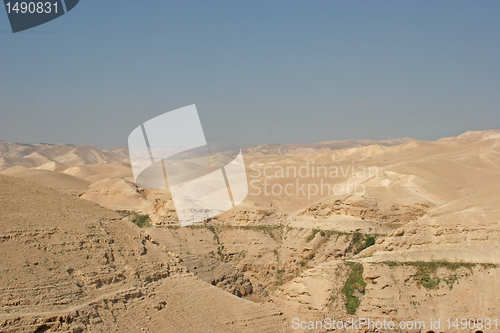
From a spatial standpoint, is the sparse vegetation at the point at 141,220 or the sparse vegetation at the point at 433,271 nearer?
the sparse vegetation at the point at 433,271

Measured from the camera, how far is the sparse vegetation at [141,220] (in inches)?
1218

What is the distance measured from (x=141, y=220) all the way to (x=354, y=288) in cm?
1847

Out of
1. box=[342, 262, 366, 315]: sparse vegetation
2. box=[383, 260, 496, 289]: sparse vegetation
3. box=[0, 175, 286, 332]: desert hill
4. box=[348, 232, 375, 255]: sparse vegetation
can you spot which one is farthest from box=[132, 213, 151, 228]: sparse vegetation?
box=[383, 260, 496, 289]: sparse vegetation

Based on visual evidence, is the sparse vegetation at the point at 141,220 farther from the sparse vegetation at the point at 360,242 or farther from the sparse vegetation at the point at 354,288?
the sparse vegetation at the point at 354,288

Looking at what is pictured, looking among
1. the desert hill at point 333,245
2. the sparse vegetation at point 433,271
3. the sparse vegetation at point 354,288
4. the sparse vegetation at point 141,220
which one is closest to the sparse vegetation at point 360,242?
the desert hill at point 333,245

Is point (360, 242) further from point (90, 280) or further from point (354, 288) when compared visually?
point (90, 280)

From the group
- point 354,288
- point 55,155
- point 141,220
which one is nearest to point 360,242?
point 354,288

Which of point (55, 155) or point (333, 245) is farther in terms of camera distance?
point (55, 155)

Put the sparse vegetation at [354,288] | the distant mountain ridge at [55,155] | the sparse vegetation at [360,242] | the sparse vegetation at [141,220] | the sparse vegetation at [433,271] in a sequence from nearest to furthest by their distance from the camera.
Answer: the sparse vegetation at [433,271]
the sparse vegetation at [354,288]
the sparse vegetation at [360,242]
the sparse vegetation at [141,220]
the distant mountain ridge at [55,155]

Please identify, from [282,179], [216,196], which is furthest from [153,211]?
[282,179]

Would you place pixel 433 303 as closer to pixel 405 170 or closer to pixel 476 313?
pixel 476 313

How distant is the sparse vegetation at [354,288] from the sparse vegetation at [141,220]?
15829 mm

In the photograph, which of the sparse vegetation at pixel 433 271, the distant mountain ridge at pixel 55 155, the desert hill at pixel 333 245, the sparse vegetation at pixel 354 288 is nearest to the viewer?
the desert hill at pixel 333 245

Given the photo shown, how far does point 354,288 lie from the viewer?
60.2 feet
